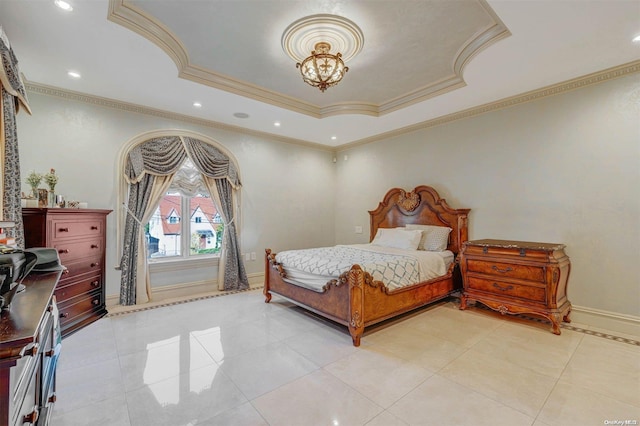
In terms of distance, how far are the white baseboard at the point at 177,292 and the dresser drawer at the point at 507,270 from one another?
141 inches

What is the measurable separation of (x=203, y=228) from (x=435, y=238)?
3.53 metres

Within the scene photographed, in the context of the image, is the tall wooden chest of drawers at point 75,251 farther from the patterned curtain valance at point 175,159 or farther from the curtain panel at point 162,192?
the patterned curtain valance at point 175,159

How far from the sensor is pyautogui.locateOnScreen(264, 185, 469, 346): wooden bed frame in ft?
8.88

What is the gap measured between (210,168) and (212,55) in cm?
181

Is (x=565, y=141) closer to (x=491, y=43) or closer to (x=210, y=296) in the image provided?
(x=491, y=43)

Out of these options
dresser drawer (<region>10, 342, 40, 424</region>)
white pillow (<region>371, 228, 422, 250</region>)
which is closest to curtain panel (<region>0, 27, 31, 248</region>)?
dresser drawer (<region>10, 342, 40, 424</region>)

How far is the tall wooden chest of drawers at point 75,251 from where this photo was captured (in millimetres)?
2713

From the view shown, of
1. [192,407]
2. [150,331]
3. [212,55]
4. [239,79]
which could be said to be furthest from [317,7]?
[150,331]

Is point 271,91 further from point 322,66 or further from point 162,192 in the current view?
point 162,192

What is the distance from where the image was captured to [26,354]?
888 millimetres

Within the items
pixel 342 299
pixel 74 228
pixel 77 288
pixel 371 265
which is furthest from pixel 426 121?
pixel 77 288

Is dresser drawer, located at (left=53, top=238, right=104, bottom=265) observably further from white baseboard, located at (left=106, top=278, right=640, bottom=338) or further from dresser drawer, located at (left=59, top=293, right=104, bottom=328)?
white baseboard, located at (left=106, top=278, right=640, bottom=338)

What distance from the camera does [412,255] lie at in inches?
138

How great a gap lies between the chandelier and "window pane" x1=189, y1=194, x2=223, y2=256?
2.77 metres
